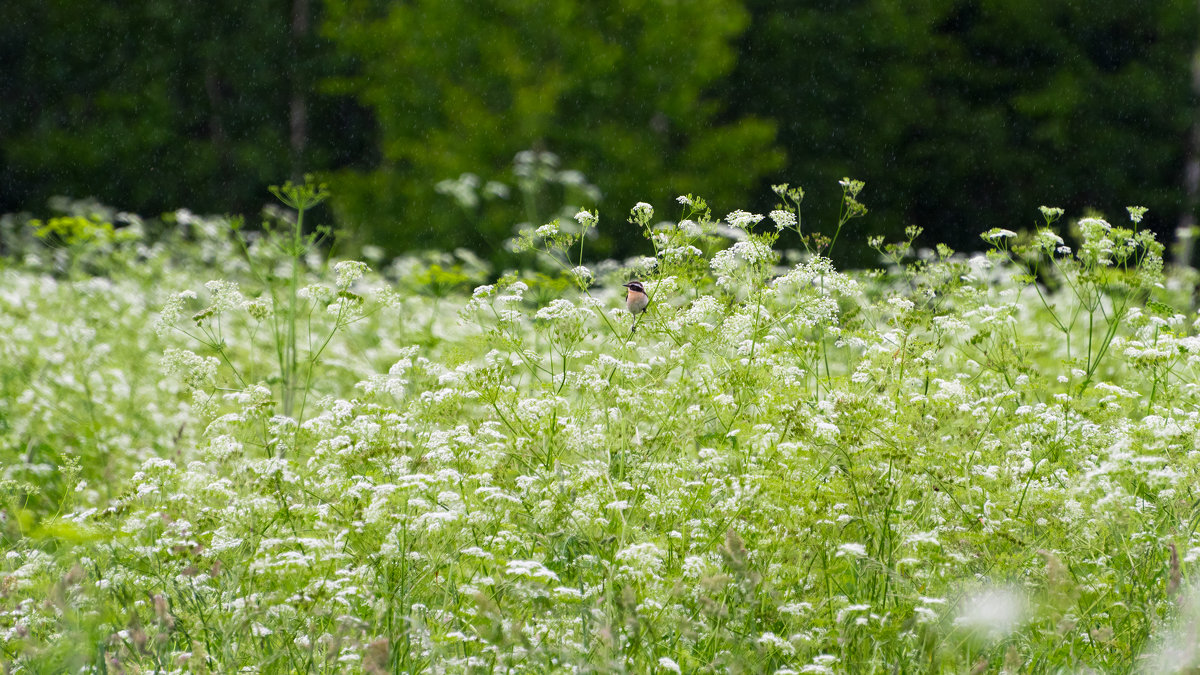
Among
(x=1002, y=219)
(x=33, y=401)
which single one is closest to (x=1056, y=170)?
(x=1002, y=219)

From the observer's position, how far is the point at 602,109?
15.2 metres

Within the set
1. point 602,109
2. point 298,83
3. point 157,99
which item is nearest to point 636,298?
point 602,109

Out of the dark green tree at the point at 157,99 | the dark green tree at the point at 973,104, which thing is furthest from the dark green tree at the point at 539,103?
the dark green tree at the point at 157,99

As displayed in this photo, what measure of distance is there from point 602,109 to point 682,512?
40.0 ft

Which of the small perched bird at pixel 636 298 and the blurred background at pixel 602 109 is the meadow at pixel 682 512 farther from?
the blurred background at pixel 602 109

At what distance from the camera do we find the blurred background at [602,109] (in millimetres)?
14281

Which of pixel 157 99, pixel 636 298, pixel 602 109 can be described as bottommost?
pixel 636 298

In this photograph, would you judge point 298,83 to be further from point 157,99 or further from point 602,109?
point 602,109

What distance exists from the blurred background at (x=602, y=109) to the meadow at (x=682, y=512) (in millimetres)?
7069

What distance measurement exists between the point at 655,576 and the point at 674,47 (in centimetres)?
1192

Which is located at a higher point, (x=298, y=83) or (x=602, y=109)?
(x=298, y=83)

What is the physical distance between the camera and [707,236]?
4.14m

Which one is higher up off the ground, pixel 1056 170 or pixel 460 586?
pixel 1056 170

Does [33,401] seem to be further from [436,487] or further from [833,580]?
[833,580]
